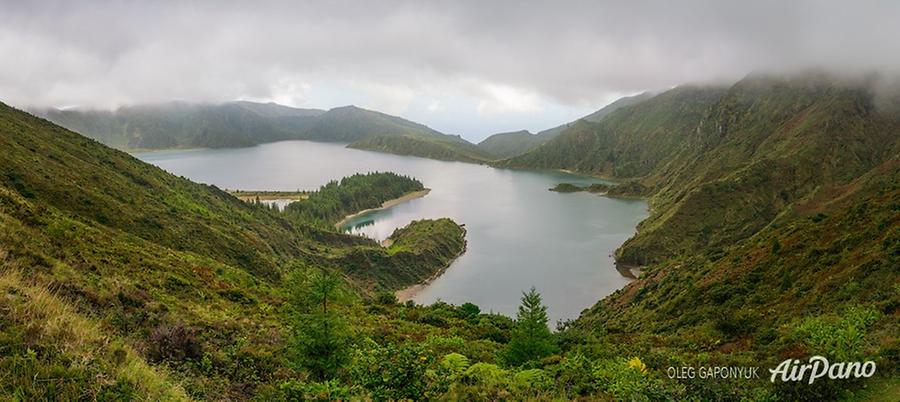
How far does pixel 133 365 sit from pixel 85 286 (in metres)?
9.15

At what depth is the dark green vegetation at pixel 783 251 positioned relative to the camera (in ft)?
44.8

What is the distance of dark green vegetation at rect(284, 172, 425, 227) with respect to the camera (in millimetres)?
124500

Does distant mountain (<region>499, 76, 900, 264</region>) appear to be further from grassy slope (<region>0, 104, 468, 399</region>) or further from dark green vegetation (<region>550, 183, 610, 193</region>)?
grassy slope (<region>0, 104, 468, 399</region>)

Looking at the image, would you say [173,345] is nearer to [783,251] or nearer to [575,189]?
[783,251]

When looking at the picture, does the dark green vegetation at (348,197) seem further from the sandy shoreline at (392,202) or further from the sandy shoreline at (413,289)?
the sandy shoreline at (413,289)

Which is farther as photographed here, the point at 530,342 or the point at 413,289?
the point at 413,289

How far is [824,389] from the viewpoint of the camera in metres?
8.23

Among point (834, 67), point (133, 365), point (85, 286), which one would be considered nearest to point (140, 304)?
point (85, 286)

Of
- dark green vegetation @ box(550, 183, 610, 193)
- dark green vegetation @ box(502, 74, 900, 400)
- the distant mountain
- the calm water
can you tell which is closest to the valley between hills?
dark green vegetation @ box(502, 74, 900, 400)

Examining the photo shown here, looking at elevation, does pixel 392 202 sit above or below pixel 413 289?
above

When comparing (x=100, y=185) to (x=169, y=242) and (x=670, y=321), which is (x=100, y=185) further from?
(x=670, y=321)

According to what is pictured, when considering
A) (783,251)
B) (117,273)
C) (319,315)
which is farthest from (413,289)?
(319,315)

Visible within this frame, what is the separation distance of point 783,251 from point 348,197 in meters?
129

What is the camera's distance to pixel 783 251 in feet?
111
